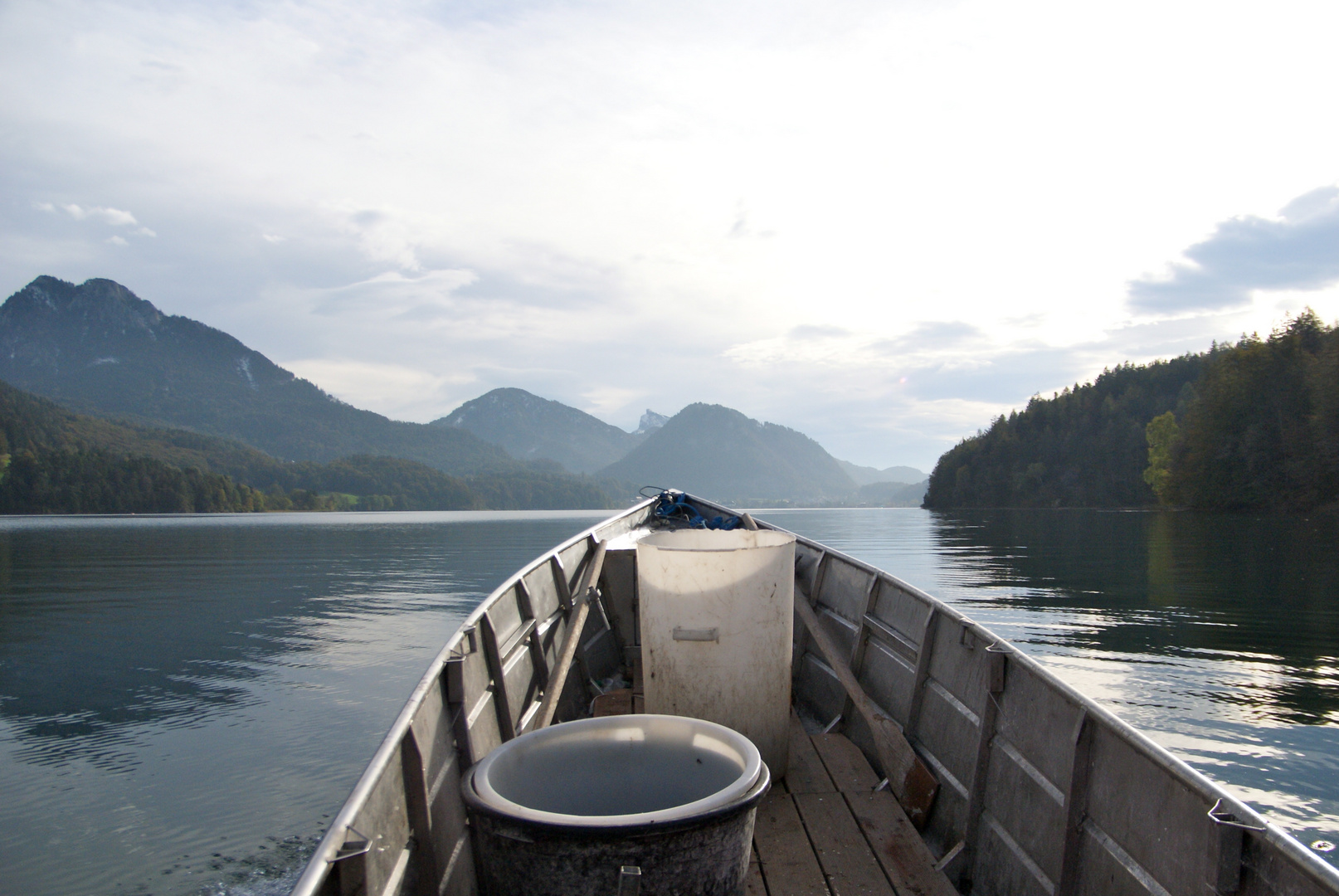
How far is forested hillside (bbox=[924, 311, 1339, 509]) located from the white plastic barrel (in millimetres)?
66132

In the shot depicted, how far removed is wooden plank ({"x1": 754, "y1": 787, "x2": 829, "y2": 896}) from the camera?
11.8 ft

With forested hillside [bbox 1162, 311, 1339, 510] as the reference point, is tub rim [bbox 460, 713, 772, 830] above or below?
below

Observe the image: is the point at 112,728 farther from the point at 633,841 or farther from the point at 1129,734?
the point at 1129,734

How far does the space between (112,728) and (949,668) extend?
12.2 meters

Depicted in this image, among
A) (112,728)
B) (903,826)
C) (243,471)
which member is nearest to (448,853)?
(903,826)

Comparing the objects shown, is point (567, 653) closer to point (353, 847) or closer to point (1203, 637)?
point (353, 847)

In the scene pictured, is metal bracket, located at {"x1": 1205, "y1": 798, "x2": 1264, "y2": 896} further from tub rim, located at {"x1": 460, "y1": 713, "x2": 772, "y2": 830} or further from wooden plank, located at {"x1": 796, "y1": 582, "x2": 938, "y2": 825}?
wooden plank, located at {"x1": 796, "y1": 582, "x2": 938, "y2": 825}

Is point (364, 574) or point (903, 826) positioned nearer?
point (903, 826)

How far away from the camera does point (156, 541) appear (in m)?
55.2

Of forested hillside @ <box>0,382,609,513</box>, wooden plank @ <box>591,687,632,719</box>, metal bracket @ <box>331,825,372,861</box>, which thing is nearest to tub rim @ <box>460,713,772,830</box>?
metal bracket @ <box>331,825,372,861</box>

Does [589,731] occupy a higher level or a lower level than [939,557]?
higher

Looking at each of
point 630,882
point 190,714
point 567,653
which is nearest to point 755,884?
point 630,882

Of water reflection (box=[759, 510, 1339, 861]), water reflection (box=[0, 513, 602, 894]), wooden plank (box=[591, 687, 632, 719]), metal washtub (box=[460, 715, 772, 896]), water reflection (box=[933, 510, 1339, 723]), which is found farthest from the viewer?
water reflection (box=[933, 510, 1339, 723])

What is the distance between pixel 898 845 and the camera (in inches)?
157
